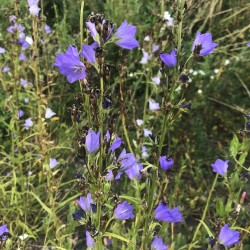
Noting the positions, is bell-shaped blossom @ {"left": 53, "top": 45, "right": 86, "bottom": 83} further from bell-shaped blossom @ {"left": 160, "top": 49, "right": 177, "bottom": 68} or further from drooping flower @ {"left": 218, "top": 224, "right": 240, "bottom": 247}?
drooping flower @ {"left": 218, "top": 224, "right": 240, "bottom": 247}

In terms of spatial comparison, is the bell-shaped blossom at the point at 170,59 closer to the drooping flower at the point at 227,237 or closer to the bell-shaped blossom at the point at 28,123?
the drooping flower at the point at 227,237

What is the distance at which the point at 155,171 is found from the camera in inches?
45.9

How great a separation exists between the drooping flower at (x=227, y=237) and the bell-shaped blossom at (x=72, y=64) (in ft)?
1.99

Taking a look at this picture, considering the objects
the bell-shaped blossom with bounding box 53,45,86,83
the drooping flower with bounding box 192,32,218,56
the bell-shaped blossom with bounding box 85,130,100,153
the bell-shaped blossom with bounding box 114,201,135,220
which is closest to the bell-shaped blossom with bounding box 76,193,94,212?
the bell-shaped blossom with bounding box 114,201,135,220

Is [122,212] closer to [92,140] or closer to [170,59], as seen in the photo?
[92,140]

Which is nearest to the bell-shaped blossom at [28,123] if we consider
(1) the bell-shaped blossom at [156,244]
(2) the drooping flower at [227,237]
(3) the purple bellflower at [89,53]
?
(1) the bell-shaped blossom at [156,244]

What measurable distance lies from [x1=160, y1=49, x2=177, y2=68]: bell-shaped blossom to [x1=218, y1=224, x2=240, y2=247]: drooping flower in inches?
19.4

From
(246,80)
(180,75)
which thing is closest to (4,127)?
(246,80)

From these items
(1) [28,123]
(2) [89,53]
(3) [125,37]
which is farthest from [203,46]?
(1) [28,123]

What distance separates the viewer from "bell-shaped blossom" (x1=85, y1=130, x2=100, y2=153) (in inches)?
38.7

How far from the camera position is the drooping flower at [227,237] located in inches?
49.8

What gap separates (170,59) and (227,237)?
53cm

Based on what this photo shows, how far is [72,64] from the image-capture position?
1.02 meters

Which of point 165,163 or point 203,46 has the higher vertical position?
point 203,46
